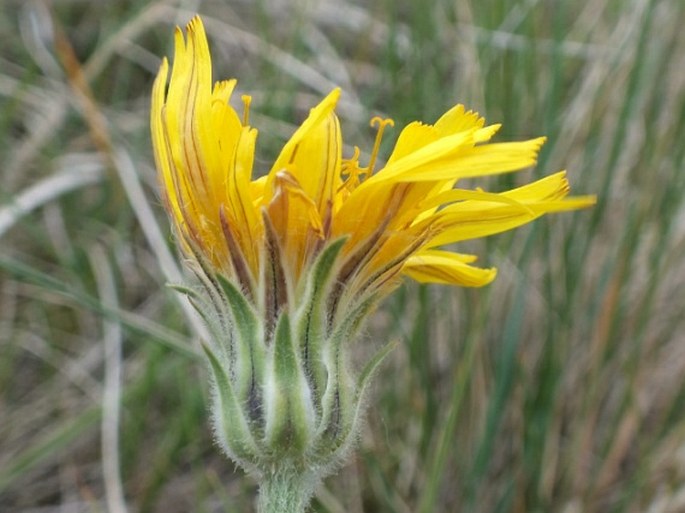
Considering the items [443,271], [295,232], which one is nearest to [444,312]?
[443,271]

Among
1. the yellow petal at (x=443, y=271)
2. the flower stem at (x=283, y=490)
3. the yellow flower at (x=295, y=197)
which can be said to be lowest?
the flower stem at (x=283, y=490)

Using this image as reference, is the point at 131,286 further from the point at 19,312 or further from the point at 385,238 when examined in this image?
the point at 385,238

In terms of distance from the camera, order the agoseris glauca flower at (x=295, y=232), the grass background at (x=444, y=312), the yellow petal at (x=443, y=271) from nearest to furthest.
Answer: the agoseris glauca flower at (x=295, y=232)
the yellow petal at (x=443, y=271)
the grass background at (x=444, y=312)

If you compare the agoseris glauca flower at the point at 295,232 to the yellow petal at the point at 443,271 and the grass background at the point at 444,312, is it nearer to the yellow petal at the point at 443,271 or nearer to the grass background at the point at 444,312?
the yellow petal at the point at 443,271

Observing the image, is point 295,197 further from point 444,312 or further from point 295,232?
point 444,312

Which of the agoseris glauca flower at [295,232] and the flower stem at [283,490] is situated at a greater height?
the agoseris glauca flower at [295,232]

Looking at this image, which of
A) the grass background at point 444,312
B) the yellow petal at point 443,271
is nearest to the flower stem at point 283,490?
the yellow petal at point 443,271

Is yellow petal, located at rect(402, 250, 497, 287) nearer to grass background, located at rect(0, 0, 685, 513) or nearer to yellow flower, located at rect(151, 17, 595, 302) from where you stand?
yellow flower, located at rect(151, 17, 595, 302)

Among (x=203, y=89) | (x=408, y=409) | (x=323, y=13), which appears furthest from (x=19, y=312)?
(x=203, y=89)

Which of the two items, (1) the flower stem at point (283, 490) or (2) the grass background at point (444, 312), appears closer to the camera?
(1) the flower stem at point (283, 490)
